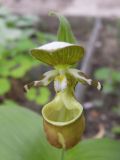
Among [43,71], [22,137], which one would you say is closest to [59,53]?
[22,137]

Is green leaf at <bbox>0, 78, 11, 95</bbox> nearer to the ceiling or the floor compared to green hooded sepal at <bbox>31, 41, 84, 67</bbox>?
nearer to the floor

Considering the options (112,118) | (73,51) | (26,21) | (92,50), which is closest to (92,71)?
(92,50)

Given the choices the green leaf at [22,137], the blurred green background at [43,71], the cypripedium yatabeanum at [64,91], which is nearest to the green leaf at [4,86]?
the blurred green background at [43,71]

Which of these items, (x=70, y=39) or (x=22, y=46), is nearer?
(x=70, y=39)

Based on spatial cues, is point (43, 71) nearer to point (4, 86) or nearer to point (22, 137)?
point (4, 86)

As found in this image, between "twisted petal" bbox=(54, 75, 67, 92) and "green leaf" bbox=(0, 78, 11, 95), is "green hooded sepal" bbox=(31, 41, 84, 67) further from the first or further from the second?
"green leaf" bbox=(0, 78, 11, 95)

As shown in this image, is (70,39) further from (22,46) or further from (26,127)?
(22,46)

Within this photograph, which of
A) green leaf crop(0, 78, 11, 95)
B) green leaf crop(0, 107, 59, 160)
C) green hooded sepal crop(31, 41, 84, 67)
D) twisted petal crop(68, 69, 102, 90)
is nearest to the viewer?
green hooded sepal crop(31, 41, 84, 67)

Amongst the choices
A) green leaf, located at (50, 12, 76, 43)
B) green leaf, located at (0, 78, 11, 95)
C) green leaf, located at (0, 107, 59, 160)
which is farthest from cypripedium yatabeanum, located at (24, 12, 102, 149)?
green leaf, located at (0, 78, 11, 95)
